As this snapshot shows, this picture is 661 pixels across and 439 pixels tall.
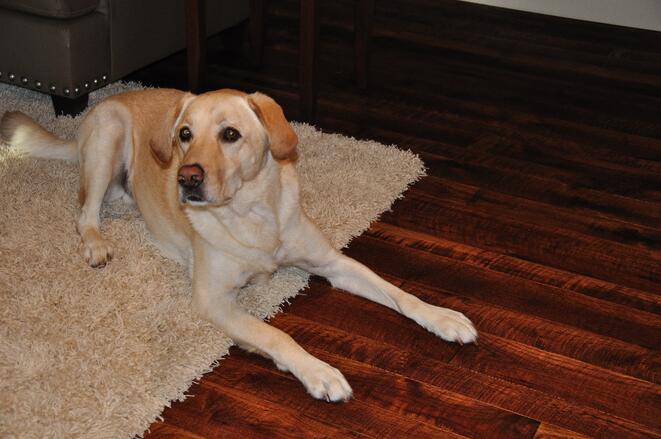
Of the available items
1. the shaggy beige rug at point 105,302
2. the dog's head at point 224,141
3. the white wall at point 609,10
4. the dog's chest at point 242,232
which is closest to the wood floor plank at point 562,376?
the dog's chest at point 242,232

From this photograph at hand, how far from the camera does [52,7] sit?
337cm

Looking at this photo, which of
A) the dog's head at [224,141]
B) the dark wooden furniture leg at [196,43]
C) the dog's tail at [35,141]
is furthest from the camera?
the dark wooden furniture leg at [196,43]

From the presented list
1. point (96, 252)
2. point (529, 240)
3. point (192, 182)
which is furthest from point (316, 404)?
point (529, 240)

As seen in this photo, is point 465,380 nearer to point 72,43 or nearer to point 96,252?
point 96,252

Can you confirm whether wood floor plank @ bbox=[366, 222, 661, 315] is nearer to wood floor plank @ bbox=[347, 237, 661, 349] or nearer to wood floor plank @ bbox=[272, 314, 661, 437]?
wood floor plank @ bbox=[347, 237, 661, 349]

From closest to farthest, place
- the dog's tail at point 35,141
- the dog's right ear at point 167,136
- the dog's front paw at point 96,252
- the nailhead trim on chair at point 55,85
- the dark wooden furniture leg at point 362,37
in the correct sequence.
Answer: the dog's right ear at point 167,136, the dog's front paw at point 96,252, the dog's tail at point 35,141, the nailhead trim on chair at point 55,85, the dark wooden furniture leg at point 362,37

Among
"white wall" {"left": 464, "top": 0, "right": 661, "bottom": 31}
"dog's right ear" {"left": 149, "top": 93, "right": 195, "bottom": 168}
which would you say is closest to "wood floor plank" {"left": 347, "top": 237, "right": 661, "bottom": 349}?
"dog's right ear" {"left": 149, "top": 93, "right": 195, "bottom": 168}

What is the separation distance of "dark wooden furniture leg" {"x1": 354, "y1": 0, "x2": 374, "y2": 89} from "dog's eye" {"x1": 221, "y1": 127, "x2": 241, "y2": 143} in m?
1.94

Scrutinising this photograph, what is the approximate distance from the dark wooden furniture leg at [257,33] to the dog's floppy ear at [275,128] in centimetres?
215

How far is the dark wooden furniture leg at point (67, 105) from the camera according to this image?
3.61 metres

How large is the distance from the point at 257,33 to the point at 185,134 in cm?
218

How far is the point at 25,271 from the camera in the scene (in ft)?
8.38

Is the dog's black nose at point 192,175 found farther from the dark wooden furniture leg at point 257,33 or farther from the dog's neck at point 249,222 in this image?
the dark wooden furniture leg at point 257,33

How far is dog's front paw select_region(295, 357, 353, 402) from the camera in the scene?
2.10 meters
